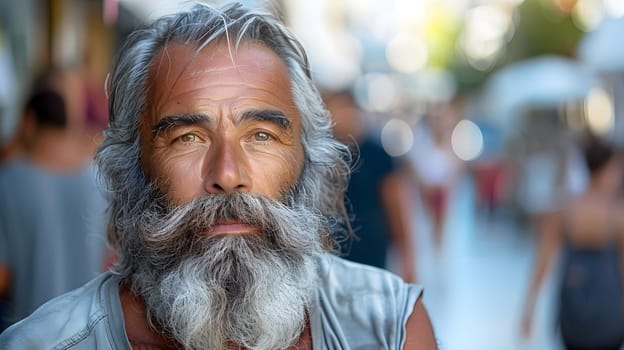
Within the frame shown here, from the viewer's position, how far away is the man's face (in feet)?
7.48

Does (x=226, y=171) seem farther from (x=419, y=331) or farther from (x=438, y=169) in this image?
(x=438, y=169)

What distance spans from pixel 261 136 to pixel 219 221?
0.76 ft

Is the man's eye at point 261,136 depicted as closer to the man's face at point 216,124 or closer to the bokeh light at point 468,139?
the man's face at point 216,124

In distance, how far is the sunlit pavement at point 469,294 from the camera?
8438 millimetres

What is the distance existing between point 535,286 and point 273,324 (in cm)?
491

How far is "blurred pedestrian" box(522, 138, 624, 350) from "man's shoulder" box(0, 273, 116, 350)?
395cm

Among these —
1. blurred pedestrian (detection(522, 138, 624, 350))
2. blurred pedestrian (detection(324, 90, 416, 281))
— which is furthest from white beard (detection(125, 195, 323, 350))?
blurred pedestrian (detection(522, 138, 624, 350))

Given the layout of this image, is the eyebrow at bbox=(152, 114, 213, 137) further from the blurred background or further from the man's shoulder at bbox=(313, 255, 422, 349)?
the man's shoulder at bbox=(313, 255, 422, 349)

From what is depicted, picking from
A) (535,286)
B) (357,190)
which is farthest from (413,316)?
(535,286)

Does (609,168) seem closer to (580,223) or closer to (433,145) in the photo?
(580,223)

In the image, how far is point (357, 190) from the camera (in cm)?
576

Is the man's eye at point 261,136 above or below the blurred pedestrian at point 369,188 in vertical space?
above

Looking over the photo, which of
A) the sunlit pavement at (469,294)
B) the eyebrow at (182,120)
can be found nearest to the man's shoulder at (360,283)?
the eyebrow at (182,120)

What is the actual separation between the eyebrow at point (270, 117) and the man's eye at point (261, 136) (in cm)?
3
